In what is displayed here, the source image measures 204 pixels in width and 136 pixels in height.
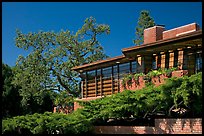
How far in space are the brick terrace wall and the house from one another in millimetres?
3299

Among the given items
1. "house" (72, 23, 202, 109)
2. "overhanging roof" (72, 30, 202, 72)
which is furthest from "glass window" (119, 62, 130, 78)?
"overhanging roof" (72, 30, 202, 72)

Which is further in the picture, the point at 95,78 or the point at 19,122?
the point at 95,78

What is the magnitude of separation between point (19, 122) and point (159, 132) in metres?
6.53

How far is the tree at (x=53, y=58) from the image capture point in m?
29.1

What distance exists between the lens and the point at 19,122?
16422mm

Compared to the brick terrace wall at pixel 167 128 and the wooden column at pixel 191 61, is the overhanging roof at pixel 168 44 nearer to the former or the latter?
the wooden column at pixel 191 61

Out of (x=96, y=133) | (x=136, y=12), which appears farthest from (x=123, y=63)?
(x=136, y=12)

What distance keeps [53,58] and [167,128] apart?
59.0ft

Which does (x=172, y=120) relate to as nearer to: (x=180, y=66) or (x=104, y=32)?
(x=180, y=66)

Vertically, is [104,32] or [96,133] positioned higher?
[104,32]

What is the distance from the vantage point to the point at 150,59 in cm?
1923

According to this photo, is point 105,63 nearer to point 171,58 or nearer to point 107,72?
point 107,72

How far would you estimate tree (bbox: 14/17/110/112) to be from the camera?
29.1 m

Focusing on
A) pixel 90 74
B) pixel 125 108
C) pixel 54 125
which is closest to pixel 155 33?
pixel 90 74
